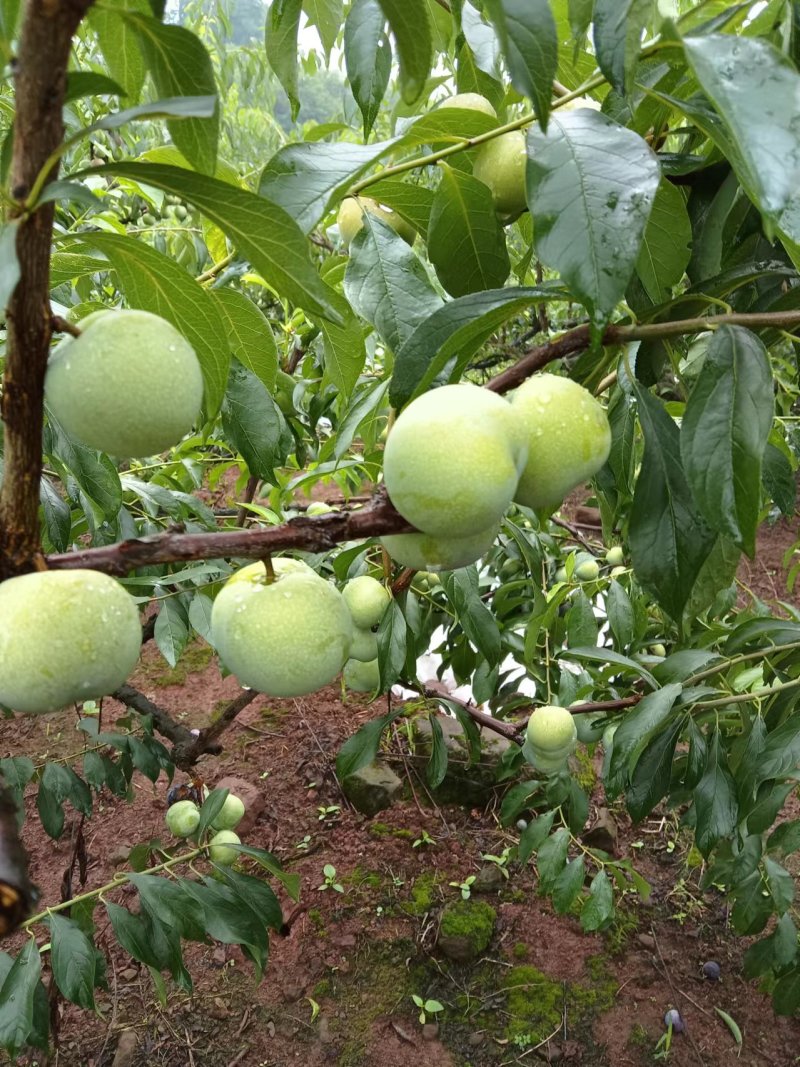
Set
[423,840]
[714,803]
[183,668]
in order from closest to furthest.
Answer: [714,803], [423,840], [183,668]

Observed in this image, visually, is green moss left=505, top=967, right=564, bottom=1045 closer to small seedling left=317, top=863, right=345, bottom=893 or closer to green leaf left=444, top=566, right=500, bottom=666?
small seedling left=317, top=863, right=345, bottom=893

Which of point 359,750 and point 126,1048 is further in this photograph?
point 126,1048

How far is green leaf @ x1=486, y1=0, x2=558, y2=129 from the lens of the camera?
531 millimetres

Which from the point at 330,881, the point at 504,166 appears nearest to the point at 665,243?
the point at 504,166

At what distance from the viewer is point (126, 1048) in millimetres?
2303

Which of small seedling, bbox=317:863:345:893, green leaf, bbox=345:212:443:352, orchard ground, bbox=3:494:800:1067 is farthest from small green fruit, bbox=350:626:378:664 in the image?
small seedling, bbox=317:863:345:893

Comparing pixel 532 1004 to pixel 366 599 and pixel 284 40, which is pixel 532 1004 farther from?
pixel 284 40

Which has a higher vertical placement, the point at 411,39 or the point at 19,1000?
the point at 411,39

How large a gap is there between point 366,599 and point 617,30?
3.23 ft

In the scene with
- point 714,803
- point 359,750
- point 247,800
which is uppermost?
point 714,803

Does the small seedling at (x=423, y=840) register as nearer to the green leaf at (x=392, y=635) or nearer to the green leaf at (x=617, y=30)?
the green leaf at (x=392, y=635)

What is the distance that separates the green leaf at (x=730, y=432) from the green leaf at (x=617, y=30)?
25 centimetres

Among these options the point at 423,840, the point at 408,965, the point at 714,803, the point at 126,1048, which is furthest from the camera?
the point at 423,840

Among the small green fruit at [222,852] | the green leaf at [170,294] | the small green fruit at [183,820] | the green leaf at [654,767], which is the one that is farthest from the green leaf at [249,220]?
the small green fruit at [183,820]
